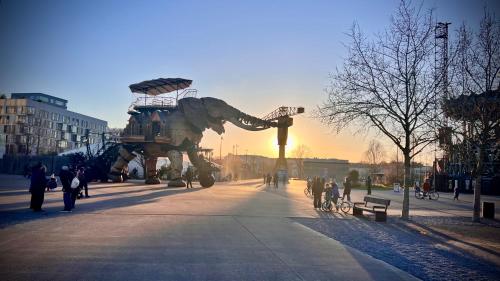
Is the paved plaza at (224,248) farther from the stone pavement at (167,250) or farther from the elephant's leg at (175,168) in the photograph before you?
the elephant's leg at (175,168)

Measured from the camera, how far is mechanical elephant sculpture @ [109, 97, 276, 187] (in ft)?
108

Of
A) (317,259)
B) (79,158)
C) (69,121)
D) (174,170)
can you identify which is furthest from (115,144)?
(69,121)

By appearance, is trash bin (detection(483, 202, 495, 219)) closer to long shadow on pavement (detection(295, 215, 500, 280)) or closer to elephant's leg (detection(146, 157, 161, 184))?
long shadow on pavement (detection(295, 215, 500, 280))

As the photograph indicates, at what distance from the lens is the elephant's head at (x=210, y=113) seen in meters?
32.8

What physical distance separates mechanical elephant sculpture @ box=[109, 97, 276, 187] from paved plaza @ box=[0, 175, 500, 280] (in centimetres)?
1868

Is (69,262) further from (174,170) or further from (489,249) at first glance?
(174,170)

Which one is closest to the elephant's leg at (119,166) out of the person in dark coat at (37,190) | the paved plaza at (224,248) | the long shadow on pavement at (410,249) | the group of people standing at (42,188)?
the paved plaza at (224,248)

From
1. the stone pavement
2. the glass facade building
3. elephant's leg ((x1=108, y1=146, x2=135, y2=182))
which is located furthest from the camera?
the glass facade building

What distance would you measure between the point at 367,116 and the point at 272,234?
9.33 m

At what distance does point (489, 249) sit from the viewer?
1058cm

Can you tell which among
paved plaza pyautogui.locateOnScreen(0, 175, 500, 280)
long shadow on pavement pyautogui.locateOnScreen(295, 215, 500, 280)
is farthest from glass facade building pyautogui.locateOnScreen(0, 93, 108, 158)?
Result: long shadow on pavement pyautogui.locateOnScreen(295, 215, 500, 280)

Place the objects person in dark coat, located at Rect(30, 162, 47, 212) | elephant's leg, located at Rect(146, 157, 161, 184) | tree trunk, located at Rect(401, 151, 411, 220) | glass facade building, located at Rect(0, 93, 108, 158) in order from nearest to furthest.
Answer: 1. person in dark coat, located at Rect(30, 162, 47, 212)
2. tree trunk, located at Rect(401, 151, 411, 220)
3. elephant's leg, located at Rect(146, 157, 161, 184)
4. glass facade building, located at Rect(0, 93, 108, 158)

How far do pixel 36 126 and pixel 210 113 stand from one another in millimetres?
60436

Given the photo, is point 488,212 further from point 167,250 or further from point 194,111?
point 194,111
